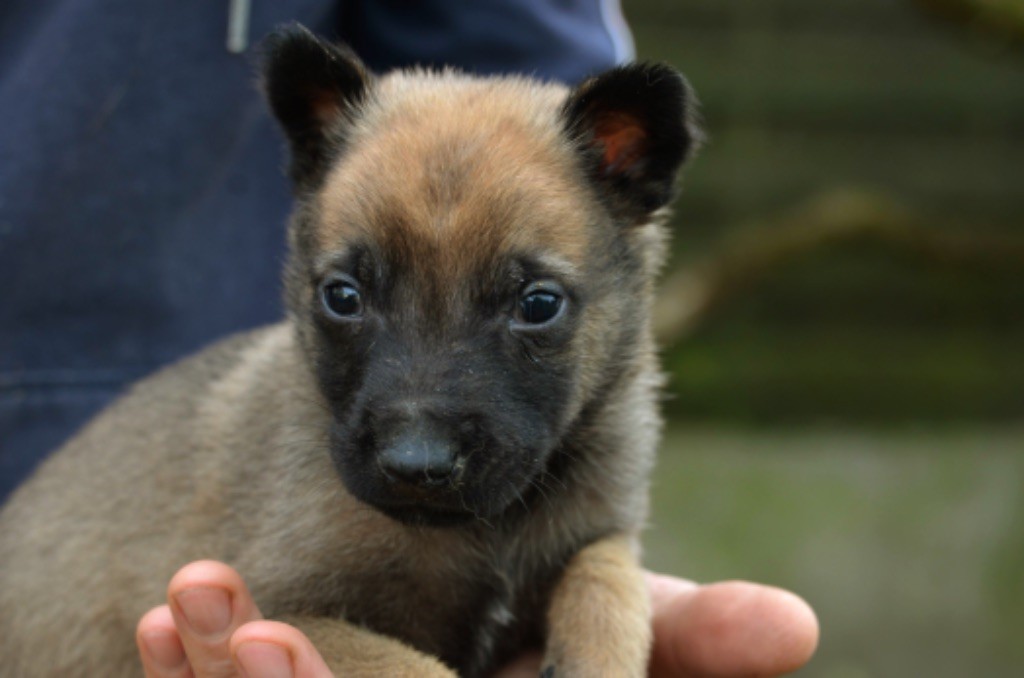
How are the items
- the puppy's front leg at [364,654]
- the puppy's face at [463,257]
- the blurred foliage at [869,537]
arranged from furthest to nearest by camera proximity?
the blurred foliage at [869,537] < the puppy's front leg at [364,654] < the puppy's face at [463,257]

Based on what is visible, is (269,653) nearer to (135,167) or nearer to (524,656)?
(524,656)

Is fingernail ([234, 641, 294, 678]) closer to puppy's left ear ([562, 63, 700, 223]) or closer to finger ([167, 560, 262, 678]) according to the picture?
finger ([167, 560, 262, 678])

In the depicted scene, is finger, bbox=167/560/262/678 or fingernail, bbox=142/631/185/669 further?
fingernail, bbox=142/631/185/669

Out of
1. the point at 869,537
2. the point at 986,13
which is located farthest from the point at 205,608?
the point at 986,13

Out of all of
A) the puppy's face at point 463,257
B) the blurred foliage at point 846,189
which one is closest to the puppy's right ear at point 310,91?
the puppy's face at point 463,257

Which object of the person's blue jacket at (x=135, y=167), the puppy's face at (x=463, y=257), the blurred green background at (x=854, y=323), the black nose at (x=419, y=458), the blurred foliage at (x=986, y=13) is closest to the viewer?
the black nose at (x=419, y=458)

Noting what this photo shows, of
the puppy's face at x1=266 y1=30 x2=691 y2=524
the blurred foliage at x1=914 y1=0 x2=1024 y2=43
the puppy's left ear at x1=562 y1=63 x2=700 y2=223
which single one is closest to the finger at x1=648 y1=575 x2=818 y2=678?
the puppy's face at x1=266 y1=30 x2=691 y2=524

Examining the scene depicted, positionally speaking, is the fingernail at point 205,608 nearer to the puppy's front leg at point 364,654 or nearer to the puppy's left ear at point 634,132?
the puppy's front leg at point 364,654

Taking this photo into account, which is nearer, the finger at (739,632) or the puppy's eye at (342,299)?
the puppy's eye at (342,299)
